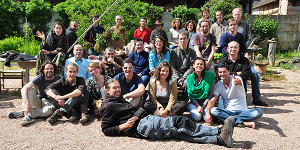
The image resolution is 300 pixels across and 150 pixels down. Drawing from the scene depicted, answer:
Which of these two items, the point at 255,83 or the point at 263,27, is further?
the point at 263,27

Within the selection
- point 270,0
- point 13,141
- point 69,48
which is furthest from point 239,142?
→ point 270,0

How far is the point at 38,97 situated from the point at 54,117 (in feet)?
2.07

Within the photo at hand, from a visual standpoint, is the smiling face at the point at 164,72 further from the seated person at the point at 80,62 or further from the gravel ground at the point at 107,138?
the seated person at the point at 80,62

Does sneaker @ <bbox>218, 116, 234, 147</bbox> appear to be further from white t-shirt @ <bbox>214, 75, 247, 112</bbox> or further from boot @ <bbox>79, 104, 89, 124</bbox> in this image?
boot @ <bbox>79, 104, 89, 124</bbox>

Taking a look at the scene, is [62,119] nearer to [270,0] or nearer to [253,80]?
[253,80]

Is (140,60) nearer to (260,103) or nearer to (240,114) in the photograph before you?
(240,114)

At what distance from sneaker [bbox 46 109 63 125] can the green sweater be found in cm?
231

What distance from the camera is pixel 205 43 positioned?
6133mm

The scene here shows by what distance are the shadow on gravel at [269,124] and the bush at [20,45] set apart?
8.81m

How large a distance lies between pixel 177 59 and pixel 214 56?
0.83 metres

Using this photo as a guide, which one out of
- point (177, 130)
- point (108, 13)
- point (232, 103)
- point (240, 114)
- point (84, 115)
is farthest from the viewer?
point (108, 13)

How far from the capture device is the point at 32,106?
5.01 m

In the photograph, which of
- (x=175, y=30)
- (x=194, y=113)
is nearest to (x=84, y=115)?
(x=194, y=113)

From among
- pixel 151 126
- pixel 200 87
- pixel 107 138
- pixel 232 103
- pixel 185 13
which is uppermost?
pixel 185 13
